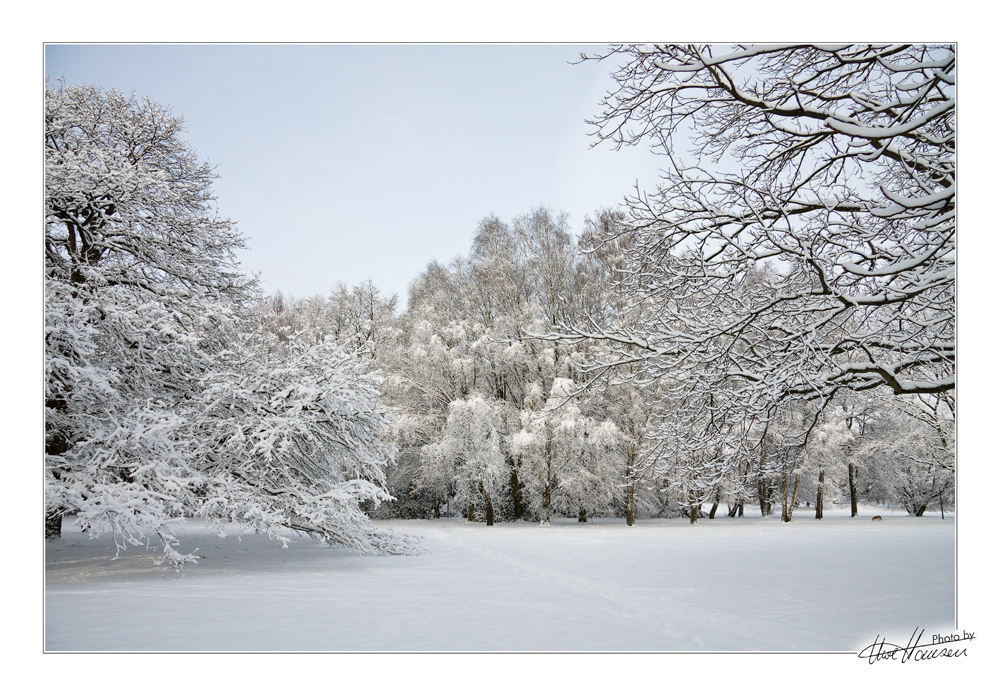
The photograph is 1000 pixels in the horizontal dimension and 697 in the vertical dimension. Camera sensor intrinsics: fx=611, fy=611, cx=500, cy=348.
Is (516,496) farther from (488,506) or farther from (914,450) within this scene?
(914,450)

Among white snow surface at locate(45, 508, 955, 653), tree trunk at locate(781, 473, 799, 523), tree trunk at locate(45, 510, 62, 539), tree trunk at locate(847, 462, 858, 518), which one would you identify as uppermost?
tree trunk at locate(45, 510, 62, 539)

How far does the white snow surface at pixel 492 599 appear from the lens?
371 cm

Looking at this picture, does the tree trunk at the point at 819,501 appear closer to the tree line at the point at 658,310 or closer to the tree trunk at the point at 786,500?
the tree trunk at the point at 786,500

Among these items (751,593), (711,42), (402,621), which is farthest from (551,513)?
(711,42)

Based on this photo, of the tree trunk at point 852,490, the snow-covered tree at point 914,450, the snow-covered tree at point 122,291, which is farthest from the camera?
the tree trunk at point 852,490

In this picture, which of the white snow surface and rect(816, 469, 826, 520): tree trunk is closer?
the white snow surface

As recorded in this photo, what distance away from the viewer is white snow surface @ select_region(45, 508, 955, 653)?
3.71 meters

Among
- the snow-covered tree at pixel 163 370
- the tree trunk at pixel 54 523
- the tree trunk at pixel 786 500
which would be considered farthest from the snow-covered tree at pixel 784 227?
the tree trunk at pixel 786 500

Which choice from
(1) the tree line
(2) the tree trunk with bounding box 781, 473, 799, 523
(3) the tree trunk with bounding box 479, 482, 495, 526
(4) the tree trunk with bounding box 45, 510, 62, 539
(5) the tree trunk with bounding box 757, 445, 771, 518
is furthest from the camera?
(2) the tree trunk with bounding box 781, 473, 799, 523

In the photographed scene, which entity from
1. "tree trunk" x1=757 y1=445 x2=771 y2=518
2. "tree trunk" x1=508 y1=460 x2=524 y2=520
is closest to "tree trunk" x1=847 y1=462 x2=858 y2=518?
"tree trunk" x1=757 y1=445 x2=771 y2=518

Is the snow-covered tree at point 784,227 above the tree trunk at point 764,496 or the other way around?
above

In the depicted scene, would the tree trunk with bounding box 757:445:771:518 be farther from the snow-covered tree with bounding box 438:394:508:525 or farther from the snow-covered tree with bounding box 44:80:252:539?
the snow-covered tree with bounding box 44:80:252:539

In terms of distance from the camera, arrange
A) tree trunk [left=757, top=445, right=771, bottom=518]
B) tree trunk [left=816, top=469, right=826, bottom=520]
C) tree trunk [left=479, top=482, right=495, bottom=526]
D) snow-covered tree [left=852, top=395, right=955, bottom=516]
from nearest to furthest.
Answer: snow-covered tree [left=852, top=395, right=955, bottom=516]
tree trunk [left=479, top=482, right=495, bottom=526]
tree trunk [left=757, top=445, right=771, bottom=518]
tree trunk [left=816, top=469, right=826, bottom=520]

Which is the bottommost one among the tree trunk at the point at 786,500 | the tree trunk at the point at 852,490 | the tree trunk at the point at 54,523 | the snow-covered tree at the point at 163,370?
the tree trunk at the point at 786,500
